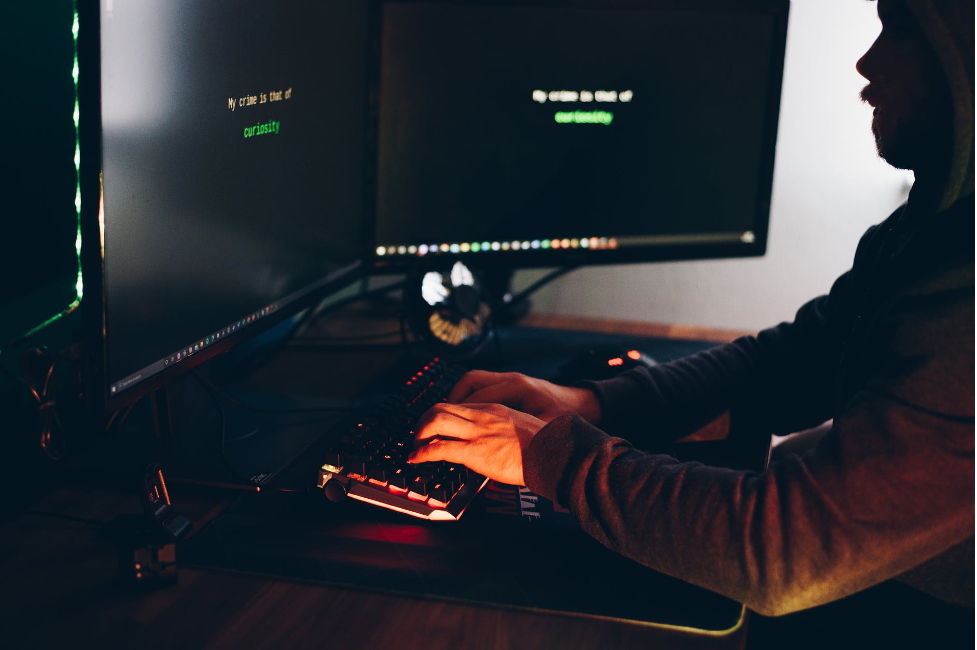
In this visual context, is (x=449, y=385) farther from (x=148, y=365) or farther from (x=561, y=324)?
(x=561, y=324)

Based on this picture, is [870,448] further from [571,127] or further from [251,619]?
[571,127]

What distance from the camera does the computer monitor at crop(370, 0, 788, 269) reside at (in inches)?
49.1

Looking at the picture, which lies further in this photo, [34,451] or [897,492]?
[34,451]

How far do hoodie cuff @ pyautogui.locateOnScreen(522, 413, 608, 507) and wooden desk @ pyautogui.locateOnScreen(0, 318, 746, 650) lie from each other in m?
0.13

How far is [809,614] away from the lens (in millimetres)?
874

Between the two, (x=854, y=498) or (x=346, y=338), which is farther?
(x=346, y=338)

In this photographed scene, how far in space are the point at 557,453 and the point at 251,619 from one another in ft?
1.02

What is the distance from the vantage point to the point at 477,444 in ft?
2.69

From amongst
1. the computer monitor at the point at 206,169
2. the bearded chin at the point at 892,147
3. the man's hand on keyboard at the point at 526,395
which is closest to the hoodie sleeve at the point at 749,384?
the man's hand on keyboard at the point at 526,395

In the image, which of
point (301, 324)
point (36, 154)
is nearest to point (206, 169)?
point (36, 154)

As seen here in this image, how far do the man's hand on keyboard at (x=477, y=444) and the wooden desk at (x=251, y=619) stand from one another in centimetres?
16

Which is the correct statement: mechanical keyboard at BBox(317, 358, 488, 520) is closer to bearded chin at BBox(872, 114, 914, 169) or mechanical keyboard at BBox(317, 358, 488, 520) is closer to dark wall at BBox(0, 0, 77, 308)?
dark wall at BBox(0, 0, 77, 308)

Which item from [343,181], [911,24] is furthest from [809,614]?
[343,181]

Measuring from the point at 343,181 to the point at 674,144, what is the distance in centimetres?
55
